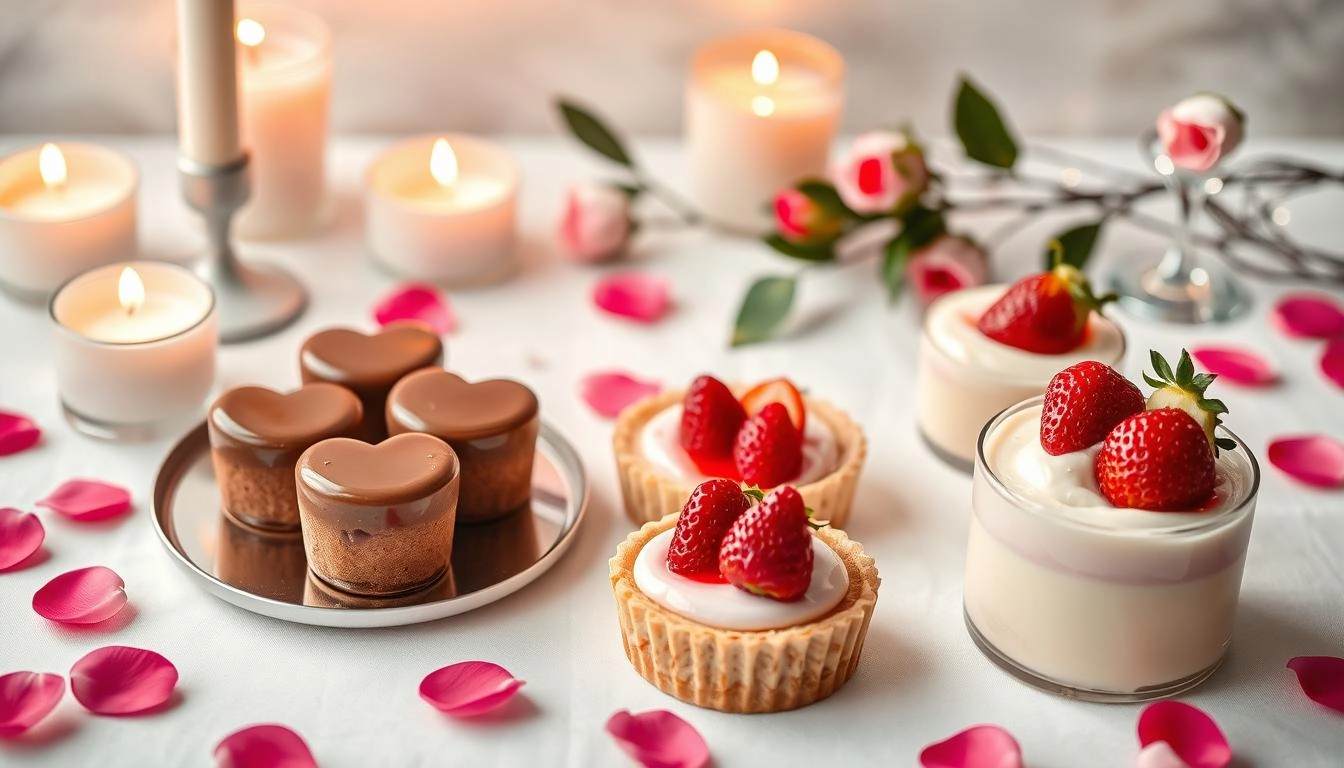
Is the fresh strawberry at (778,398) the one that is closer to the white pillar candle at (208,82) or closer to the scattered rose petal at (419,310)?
the scattered rose petal at (419,310)

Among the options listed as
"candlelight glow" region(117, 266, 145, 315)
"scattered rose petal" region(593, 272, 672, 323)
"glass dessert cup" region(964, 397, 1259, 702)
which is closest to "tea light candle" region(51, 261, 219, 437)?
"candlelight glow" region(117, 266, 145, 315)

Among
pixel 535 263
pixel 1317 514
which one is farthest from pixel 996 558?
pixel 535 263

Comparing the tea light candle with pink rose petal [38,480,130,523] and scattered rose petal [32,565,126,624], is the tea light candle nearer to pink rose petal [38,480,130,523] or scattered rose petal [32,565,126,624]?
pink rose petal [38,480,130,523]

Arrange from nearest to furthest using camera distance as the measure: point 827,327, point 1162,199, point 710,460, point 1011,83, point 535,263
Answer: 1. point 710,460
2. point 827,327
3. point 535,263
4. point 1162,199
5. point 1011,83

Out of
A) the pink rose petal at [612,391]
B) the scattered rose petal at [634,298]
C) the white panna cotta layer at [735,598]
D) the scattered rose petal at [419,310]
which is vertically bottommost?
the pink rose petal at [612,391]

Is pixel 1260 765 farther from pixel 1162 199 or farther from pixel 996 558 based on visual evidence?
pixel 1162 199

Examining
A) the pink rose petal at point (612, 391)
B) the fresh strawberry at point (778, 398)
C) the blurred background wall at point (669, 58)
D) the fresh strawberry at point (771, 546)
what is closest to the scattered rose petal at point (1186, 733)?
the fresh strawberry at point (771, 546)
